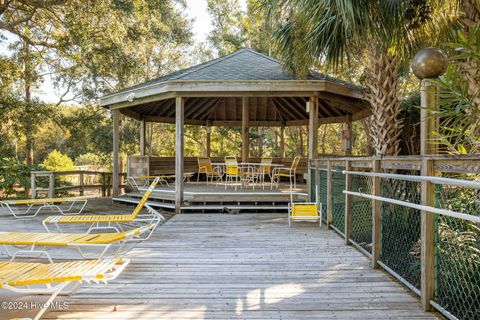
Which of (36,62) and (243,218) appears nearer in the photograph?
(243,218)

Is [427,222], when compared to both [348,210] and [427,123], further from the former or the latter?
[427,123]

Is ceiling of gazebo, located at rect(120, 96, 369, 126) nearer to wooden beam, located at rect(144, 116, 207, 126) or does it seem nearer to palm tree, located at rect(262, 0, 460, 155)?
wooden beam, located at rect(144, 116, 207, 126)

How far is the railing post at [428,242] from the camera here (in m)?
2.65

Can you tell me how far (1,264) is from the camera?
2611 millimetres

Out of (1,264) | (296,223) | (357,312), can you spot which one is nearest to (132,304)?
Result: (1,264)

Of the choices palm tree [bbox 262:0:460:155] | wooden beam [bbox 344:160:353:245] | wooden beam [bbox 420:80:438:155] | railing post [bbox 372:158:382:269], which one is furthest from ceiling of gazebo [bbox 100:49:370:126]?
railing post [bbox 372:158:382:269]

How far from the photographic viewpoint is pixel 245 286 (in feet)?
10.2

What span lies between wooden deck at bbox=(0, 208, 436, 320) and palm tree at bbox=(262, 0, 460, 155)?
2694mm

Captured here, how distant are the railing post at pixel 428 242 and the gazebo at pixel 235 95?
5124 mm

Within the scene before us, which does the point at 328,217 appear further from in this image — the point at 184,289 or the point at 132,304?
the point at 132,304

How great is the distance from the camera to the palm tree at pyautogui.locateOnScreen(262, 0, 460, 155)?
4358mm

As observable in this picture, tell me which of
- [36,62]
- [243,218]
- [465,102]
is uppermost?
[36,62]

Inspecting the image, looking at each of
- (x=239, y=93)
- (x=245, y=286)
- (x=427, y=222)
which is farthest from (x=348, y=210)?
(x=239, y=93)

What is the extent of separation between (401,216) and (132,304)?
172 inches
